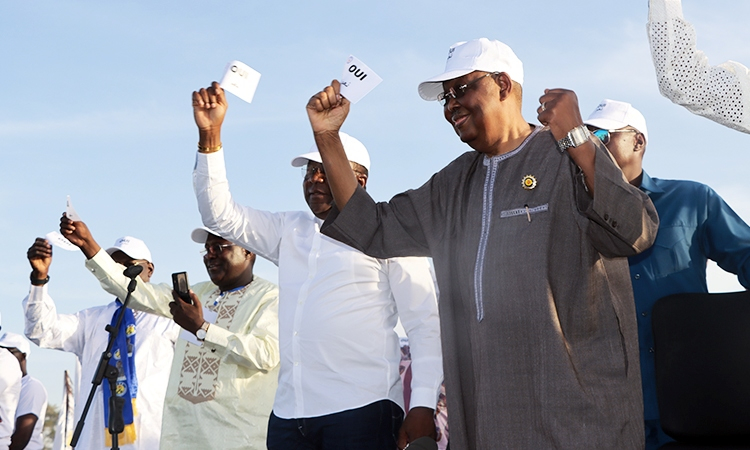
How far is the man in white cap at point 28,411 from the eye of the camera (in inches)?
467

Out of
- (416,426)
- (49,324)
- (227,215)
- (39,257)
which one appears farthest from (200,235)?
(416,426)

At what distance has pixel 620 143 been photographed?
194 inches

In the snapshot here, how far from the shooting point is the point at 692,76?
309 cm

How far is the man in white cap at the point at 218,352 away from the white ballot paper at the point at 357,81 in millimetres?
2653

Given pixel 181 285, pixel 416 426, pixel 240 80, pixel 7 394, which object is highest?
pixel 240 80

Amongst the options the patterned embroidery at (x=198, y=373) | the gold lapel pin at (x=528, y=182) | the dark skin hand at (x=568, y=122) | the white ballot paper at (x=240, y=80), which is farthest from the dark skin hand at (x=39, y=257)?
the dark skin hand at (x=568, y=122)

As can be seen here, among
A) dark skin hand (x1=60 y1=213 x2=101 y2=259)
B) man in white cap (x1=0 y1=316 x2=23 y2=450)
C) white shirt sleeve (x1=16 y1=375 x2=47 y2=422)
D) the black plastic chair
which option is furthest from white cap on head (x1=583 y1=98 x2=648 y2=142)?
white shirt sleeve (x1=16 y1=375 x2=47 y2=422)

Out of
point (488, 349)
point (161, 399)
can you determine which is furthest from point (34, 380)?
point (488, 349)

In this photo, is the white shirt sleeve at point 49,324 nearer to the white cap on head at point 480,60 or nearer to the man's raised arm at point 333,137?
the man's raised arm at point 333,137

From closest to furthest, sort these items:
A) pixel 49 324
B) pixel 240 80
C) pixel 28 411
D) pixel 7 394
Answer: pixel 240 80 < pixel 49 324 < pixel 7 394 < pixel 28 411

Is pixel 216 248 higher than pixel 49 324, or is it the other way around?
pixel 216 248

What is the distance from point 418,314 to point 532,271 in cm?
170

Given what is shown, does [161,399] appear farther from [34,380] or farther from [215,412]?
[34,380]

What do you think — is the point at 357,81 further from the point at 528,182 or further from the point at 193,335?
the point at 193,335
